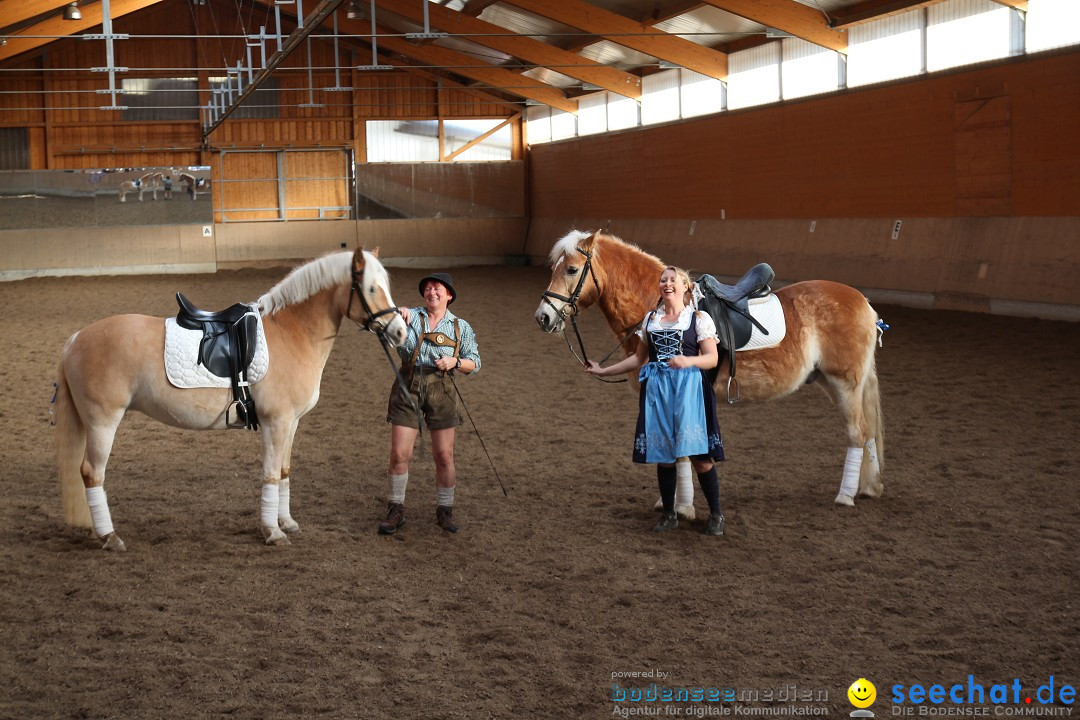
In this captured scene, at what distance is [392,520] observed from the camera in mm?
5652

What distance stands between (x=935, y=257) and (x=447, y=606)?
1208cm

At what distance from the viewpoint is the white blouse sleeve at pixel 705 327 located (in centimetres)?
532

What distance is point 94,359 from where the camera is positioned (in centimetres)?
519

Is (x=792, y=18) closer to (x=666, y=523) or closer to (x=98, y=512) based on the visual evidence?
(x=666, y=523)

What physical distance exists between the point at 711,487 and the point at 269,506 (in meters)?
2.34

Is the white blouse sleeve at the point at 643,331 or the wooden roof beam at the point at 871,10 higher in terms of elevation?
the wooden roof beam at the point at 871,10

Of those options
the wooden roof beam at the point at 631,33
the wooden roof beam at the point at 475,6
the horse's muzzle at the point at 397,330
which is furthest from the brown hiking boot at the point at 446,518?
the wooden roof beam at the point at 475,6

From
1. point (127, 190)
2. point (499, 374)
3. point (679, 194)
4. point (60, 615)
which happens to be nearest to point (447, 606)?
point (60, 615)

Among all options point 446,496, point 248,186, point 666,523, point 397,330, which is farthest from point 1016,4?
point 248,186

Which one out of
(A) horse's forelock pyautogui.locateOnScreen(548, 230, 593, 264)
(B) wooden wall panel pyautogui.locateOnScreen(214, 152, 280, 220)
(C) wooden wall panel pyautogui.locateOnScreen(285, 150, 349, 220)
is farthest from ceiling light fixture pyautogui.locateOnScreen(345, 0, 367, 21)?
(A) horse's forelock pyautogui.locateOnScreen(548, 230, 593, 264)

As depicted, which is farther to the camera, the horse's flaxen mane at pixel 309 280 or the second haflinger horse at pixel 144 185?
the second haflinger horse at pixel 144 185

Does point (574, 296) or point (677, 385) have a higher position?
point (574, 296)

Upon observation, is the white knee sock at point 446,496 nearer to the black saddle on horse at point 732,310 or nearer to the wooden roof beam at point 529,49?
the black saddle on horse at point 732,310

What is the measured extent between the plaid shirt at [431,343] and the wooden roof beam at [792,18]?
1217cm
